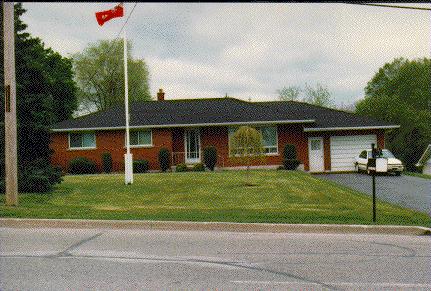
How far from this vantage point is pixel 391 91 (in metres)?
80.0

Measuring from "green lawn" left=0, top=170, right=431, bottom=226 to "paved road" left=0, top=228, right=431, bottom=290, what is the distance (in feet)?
6.33

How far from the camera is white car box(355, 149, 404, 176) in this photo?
30891mm

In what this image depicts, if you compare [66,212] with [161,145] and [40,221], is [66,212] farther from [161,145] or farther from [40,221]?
[161,145]

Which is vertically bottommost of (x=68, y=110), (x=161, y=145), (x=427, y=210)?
(x=427, y=210)

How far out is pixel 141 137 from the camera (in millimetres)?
35250

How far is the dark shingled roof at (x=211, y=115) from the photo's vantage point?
34906 millimetres

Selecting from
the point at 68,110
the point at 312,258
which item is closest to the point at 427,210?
the point at 312,258

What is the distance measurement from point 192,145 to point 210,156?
2690mm

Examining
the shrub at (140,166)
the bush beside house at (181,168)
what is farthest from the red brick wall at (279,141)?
the shrub at (140,166)

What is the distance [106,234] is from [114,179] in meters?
14.7

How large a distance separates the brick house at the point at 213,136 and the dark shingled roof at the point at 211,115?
63 millimetres

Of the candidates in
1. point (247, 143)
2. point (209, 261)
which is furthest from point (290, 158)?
point (209, 261)

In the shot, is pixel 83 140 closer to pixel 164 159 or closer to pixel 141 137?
pixel 141 137

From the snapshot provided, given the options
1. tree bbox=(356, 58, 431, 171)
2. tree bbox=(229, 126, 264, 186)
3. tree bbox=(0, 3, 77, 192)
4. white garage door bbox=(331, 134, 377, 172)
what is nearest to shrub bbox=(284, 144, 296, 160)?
white garage door bbox=(331, 134, 377, 172)
